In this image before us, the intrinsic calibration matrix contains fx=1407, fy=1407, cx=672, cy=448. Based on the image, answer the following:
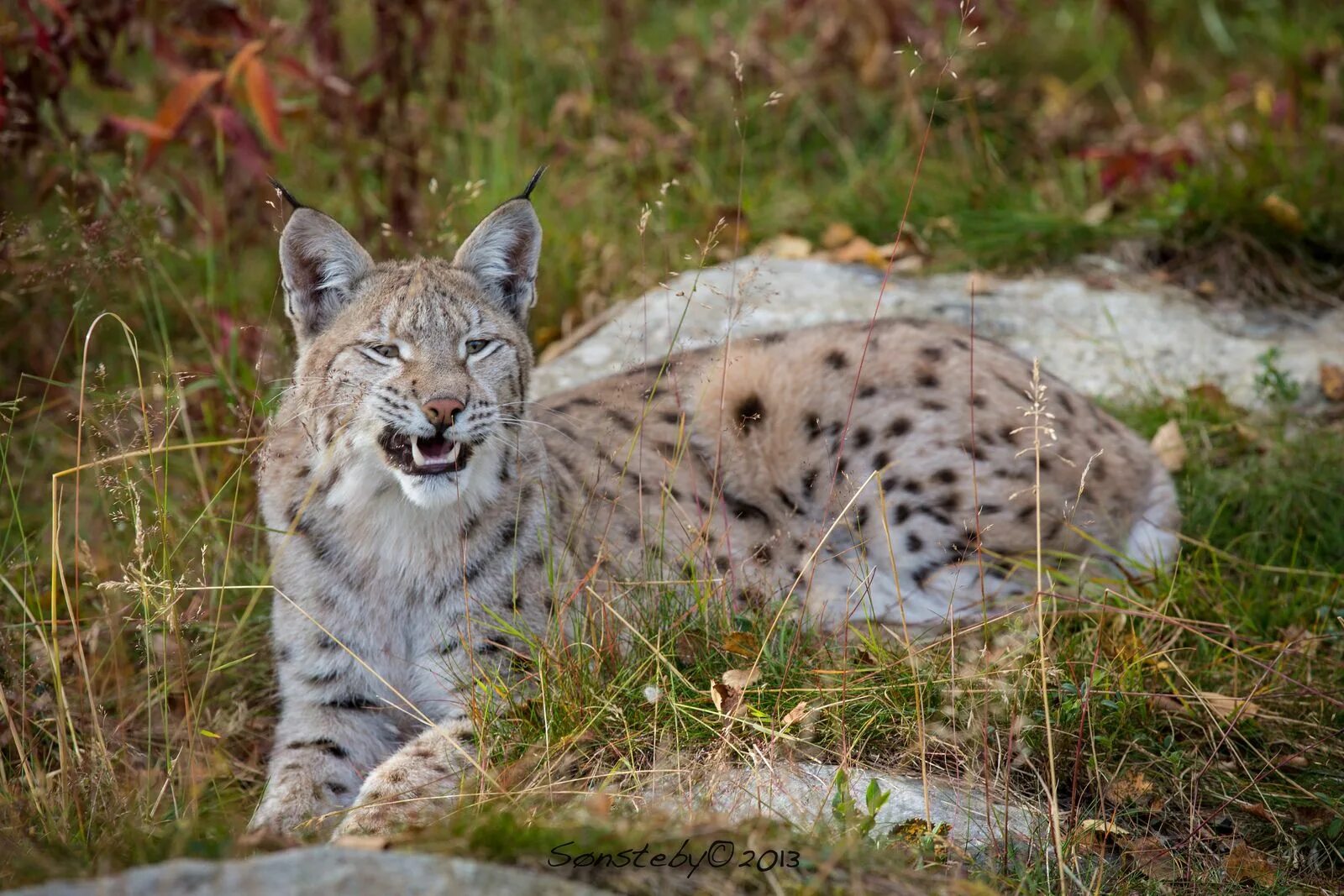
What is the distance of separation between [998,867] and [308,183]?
5.30m

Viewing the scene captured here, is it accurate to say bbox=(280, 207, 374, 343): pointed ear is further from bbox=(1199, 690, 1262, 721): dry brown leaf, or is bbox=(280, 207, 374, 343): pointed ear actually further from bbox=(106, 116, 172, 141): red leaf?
bbox=(1199, 690, 1262, 721): dry brown leaf

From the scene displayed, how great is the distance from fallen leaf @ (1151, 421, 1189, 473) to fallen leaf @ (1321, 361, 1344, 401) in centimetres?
78

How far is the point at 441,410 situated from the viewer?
3906mm

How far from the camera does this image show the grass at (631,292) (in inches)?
144

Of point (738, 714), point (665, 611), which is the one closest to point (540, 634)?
point (665, 611)

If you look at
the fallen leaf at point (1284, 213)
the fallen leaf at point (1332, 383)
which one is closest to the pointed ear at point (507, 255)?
the fallen leaf at point (1332, 383)

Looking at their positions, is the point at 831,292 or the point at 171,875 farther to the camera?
the point at 831,292

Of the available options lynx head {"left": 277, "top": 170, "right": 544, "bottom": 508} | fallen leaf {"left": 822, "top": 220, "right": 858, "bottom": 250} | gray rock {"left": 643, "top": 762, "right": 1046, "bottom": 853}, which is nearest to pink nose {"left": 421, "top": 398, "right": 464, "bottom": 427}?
lynx head {"left": 277, "top": 170, "right": 544, "bottom": 508}

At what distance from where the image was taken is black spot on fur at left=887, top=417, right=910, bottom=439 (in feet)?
16.8

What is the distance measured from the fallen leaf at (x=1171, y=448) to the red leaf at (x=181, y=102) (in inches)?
157

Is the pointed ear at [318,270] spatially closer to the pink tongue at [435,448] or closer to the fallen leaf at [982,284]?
the pink tongue at [435,448]

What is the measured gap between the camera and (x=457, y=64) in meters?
7.16

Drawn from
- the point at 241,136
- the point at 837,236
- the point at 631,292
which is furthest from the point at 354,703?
Result: the point at 837,236

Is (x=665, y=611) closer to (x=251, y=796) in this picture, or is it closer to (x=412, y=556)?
(x=412, y=556)
